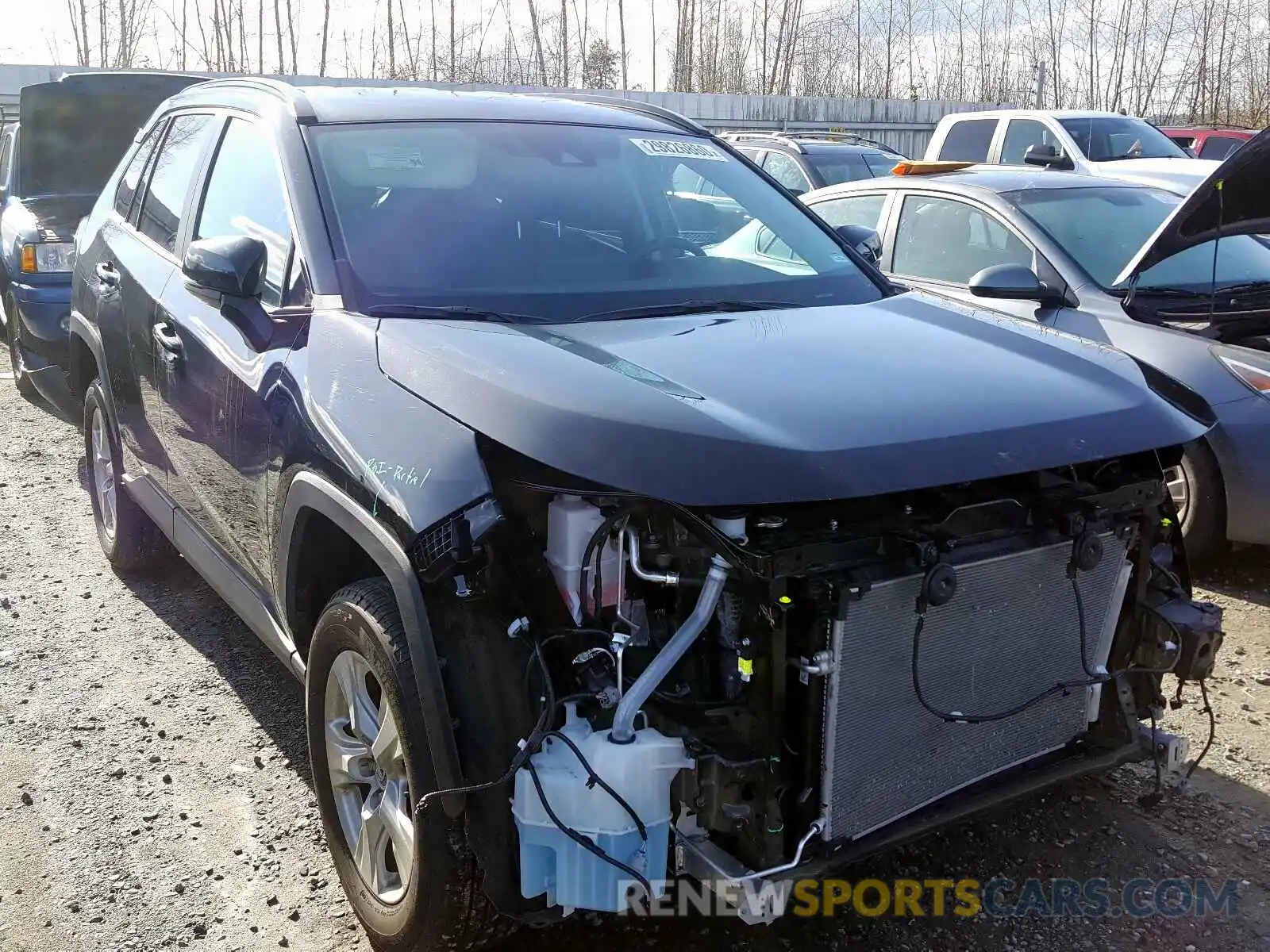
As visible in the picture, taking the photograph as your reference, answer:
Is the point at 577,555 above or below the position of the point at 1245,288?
below

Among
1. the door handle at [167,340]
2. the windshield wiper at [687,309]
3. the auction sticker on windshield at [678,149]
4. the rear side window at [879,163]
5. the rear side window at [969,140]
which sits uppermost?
the rear side window at [969,140]

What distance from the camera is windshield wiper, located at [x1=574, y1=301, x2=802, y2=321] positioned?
299 centimetres

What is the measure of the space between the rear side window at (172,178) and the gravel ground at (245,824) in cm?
150

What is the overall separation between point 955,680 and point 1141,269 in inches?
112

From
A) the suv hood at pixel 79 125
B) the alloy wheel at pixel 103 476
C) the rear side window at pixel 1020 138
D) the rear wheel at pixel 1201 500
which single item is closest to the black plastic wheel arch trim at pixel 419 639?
the alloy wheel at pixel 103 476

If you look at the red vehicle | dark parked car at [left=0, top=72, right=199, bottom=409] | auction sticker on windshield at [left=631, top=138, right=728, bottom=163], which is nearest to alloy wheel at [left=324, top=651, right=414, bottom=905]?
auction sticker on windshield at [left=631, top=138, right=728, bottom=163]

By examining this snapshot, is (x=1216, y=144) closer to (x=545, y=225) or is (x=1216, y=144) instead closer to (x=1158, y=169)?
(x=1158, y=169)

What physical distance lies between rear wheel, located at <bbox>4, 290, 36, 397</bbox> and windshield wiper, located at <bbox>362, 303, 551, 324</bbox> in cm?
598

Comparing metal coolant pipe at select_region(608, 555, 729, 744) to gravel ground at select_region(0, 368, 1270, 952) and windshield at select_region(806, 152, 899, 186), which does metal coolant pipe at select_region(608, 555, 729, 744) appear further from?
windshield at select_region(806, 152, 899, 186)

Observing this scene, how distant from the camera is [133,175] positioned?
484 cm

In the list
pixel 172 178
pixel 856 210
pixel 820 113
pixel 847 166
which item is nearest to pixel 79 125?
pixel 172 178

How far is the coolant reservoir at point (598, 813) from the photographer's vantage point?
2170 mm

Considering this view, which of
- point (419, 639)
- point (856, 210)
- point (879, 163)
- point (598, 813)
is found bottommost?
point (598, 813)

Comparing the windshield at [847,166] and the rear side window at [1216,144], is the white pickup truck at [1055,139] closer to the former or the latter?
the windshield at [847,166]
